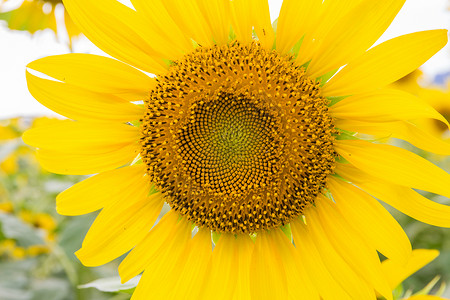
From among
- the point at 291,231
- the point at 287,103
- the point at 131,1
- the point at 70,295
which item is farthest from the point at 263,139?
the point at 70,295

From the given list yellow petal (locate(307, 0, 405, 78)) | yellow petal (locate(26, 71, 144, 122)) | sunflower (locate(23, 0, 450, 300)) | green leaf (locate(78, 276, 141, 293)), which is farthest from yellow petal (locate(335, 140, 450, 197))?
green leaf (locate(78, 276, 141, 293))

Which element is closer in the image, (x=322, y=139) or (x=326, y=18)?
(x=326, y=18)

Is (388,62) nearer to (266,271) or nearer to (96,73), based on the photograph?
(266,271)

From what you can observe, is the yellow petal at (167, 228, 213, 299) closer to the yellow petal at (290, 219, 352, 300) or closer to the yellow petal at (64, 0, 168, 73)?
the yellow petal at (290, 219, 352, 300)

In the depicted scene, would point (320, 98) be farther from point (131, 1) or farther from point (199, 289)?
point (199, 289)

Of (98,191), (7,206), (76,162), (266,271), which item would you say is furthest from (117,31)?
(7,206)

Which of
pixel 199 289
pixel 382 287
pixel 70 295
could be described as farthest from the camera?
pixel 70 295
